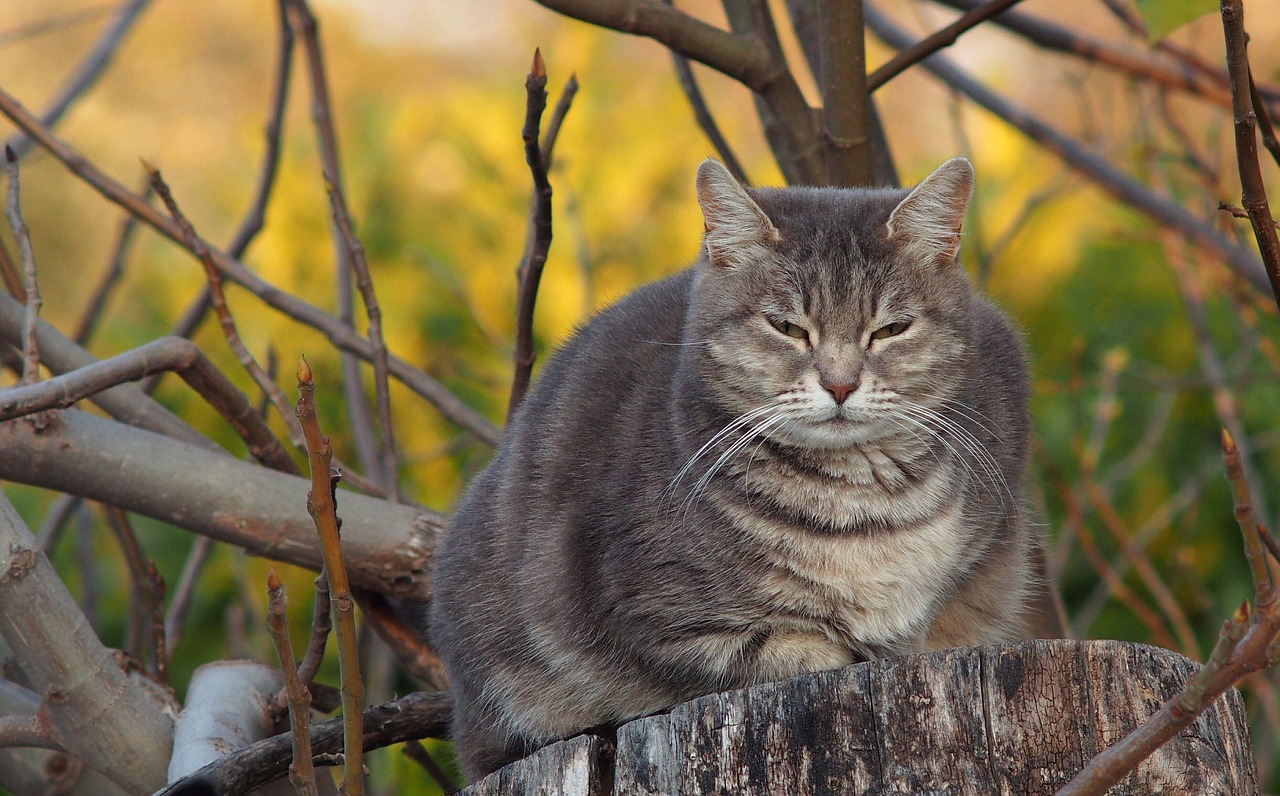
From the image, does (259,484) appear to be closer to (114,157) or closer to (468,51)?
(114,157)

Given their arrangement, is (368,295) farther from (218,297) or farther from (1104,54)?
(1104,54)

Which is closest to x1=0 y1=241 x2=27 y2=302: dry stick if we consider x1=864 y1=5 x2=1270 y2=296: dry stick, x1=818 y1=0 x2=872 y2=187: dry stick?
x1=818 y1=0 x2=872 y2=187: dry stick

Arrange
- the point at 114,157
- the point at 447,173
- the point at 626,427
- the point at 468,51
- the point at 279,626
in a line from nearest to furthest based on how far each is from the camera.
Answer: the point at 279,626, the point at 626,427, the point at 447,173, the point at 114,157, the point at 468,51

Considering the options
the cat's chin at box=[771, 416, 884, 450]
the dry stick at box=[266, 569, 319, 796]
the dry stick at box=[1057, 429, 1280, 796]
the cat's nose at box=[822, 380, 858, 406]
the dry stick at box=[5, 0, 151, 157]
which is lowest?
the dry stick at box=[1057, 429, 1280, 796]

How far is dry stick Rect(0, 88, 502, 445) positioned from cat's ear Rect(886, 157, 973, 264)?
1.00m

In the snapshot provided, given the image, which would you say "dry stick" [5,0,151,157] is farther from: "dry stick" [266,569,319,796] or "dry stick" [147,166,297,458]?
"dry stick" [266,569,319,796]

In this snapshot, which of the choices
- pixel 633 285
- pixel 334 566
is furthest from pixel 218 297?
pixel 633 285

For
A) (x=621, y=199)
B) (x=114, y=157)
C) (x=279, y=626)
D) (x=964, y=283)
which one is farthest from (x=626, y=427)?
(x=114, y=157)

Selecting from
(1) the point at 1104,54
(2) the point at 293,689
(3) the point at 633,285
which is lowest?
(2) the point at 293,689

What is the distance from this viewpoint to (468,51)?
9.78m

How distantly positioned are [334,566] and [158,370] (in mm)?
1183

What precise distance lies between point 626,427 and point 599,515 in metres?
0.17

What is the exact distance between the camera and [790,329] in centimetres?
223

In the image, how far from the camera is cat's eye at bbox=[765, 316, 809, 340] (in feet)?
7.29
